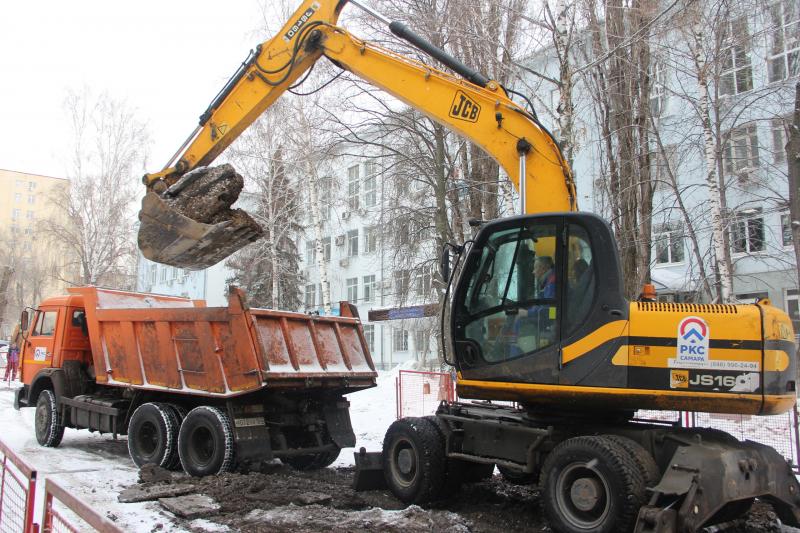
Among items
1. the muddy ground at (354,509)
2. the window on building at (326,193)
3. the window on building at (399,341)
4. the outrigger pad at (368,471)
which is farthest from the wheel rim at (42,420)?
the window on building at (399,341)

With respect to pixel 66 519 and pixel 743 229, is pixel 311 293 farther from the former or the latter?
pixel 66 519

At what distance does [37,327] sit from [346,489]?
7115 mm

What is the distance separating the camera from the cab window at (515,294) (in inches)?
220

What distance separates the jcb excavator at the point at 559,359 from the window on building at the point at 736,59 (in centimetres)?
1016

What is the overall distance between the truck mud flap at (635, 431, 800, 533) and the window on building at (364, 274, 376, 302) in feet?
Result: 101

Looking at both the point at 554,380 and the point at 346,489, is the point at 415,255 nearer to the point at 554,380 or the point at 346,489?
the point at 346,489

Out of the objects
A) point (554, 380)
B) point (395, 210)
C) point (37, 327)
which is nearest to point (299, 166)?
point (395, 210)

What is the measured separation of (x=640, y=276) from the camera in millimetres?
14648

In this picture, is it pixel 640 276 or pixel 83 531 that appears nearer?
pixel 83 531

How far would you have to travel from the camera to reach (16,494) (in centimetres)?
452

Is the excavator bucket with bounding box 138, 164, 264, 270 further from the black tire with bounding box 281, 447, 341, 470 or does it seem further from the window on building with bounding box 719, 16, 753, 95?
the window on building with bounding box 719, 16, 753, 95

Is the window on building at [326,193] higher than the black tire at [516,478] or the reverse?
higher

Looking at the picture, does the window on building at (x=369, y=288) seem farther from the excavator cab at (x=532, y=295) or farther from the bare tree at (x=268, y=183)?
the excavator cab at (x=532, y=295)

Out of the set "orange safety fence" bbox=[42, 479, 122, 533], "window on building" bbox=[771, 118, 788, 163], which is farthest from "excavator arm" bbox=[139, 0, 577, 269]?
"window on building" bbox=[771, 118, 788, 163]
